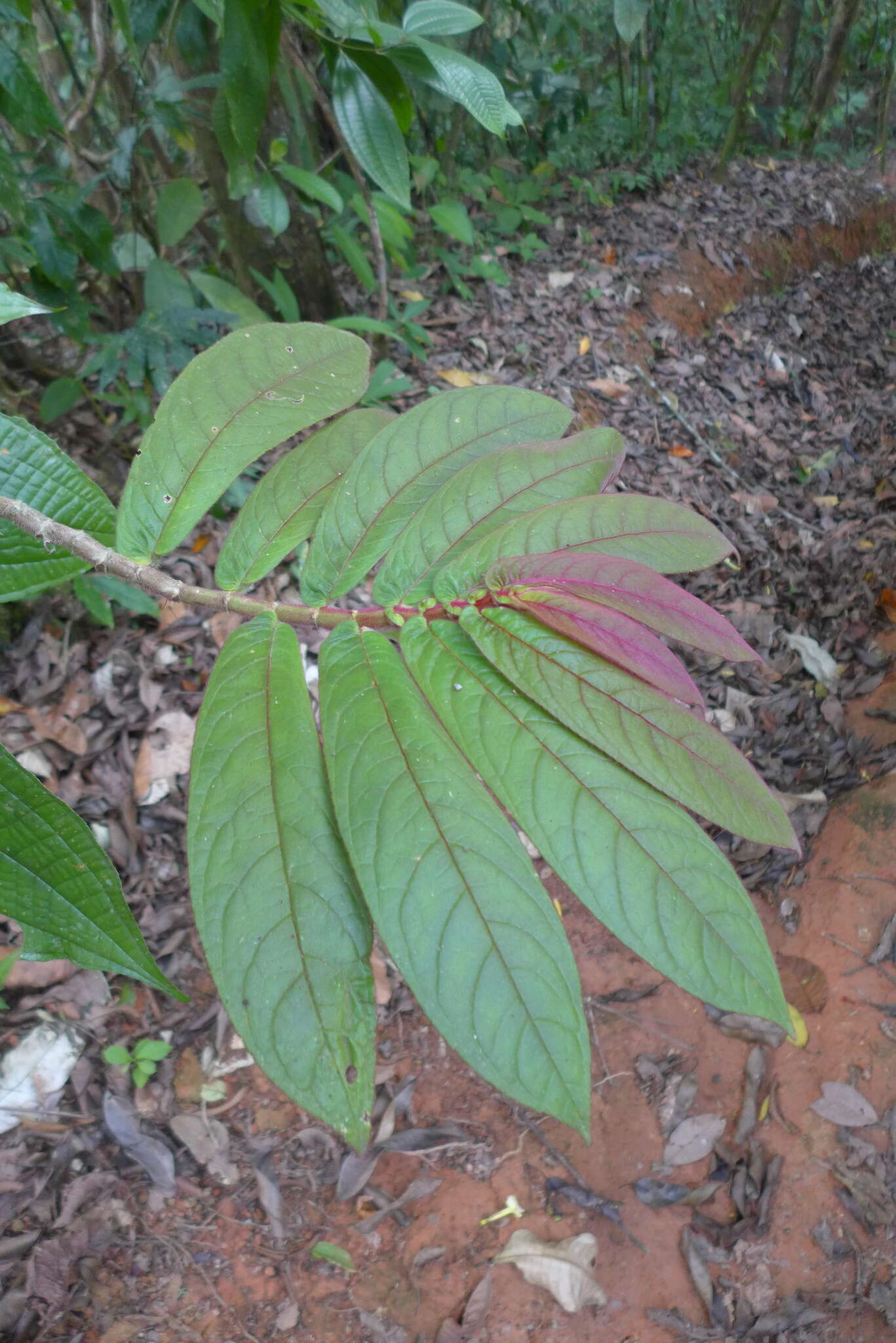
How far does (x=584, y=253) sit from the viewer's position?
4551 mm

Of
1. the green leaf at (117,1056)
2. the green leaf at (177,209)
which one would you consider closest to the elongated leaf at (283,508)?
the green leaf at (117,1056)

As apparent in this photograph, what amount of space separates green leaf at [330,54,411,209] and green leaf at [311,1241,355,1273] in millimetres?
2165

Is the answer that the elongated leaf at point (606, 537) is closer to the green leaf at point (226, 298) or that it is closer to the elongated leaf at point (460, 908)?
the elongated leaf at point (460, 908)

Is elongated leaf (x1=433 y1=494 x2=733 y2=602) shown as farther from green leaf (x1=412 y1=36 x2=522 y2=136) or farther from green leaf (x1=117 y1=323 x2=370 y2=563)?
green leaf (x1=412 y1=36 x2=522 y2=136)

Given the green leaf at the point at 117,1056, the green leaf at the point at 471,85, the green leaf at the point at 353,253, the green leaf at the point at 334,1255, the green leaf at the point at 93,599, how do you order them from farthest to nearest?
the green leaf at the point at 353,253 → the green leaf at the point at 93,599 → the green leaf at the point at 117,1056 → the green leaf at the point at 334,1255 → the green leaf at the point at 471,85

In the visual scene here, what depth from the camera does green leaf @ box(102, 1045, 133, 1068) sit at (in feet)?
5.59

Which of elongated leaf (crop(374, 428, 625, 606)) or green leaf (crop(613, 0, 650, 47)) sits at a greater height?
green leaf (crop(613, 0, 650, 47))

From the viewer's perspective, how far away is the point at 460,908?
0.61 m

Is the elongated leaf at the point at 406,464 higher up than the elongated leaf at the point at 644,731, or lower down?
higher up

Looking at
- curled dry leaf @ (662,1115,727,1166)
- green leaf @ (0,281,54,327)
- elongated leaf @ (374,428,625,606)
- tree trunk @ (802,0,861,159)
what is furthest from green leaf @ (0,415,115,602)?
tree trunk @ (802,0,861,159)

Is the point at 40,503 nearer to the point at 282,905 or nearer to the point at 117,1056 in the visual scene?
the point at 282,905

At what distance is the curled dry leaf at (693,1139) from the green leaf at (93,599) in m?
1.81

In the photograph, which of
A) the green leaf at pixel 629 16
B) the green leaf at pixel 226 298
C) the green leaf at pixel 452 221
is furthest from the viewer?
the green leaf at pixel 452 221

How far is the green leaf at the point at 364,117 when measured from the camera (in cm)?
163
